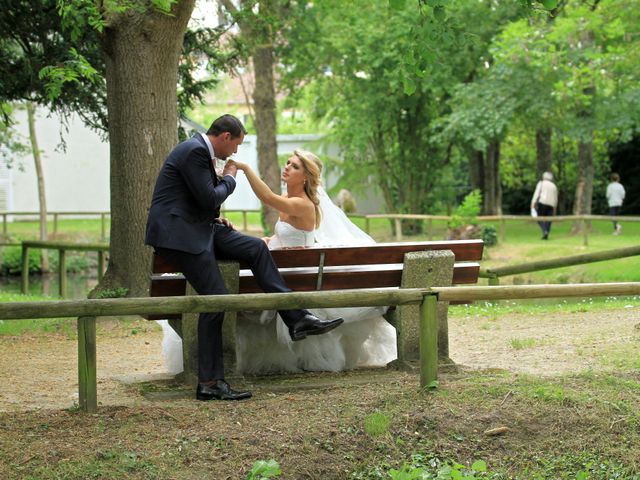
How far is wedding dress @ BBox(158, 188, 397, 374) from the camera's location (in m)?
7.91

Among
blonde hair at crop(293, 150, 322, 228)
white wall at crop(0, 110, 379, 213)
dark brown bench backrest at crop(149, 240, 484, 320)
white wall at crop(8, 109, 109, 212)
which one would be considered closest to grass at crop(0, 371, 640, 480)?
dark brown bench backrest at crop(149, 240, 484, 320)

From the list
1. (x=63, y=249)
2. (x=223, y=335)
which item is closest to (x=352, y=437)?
(x=223, y=335)

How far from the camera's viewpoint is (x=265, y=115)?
25.2 m

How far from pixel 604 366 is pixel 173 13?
5921mm

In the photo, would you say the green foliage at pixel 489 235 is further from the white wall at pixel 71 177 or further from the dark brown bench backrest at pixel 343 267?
the white wall at pixel 71 177

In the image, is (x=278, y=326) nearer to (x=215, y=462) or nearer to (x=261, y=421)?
(x=261, y=421)

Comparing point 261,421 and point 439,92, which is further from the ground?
point 439,92

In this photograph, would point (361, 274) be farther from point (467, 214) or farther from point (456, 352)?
point (467, 214)

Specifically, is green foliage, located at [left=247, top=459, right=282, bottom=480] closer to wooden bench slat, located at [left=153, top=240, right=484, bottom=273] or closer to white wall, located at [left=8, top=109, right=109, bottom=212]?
wooden bench slat, located at [left=153, top=240, right=484, bottom=273]

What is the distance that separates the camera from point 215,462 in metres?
5.89

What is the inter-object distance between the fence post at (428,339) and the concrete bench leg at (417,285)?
754 millimetres

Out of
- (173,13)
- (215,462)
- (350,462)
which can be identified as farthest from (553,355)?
(173,13)

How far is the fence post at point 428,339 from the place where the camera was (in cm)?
680

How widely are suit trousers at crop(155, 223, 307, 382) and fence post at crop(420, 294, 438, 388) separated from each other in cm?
98
